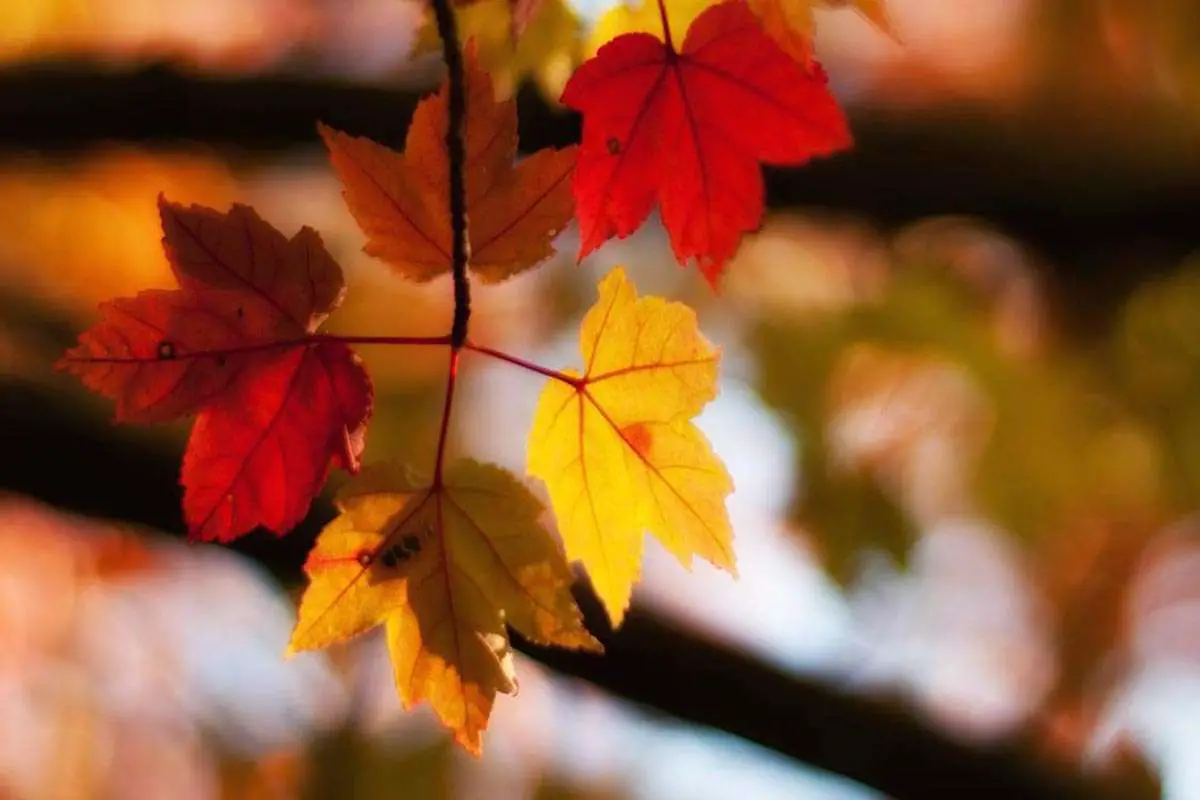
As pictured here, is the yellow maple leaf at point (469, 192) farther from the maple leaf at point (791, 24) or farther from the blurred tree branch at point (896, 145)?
the blurred tree branch at point (896, 145)

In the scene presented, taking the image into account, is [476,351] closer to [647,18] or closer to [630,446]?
[630,446]

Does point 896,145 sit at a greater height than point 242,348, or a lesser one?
greater

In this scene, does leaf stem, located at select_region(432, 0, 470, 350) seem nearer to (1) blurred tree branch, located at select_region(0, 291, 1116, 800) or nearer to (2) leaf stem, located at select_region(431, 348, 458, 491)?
(2) leaf stem, located at select_region(431, 348, 458, 491)

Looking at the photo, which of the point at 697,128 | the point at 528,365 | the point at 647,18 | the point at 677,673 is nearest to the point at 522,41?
the point at 647,18

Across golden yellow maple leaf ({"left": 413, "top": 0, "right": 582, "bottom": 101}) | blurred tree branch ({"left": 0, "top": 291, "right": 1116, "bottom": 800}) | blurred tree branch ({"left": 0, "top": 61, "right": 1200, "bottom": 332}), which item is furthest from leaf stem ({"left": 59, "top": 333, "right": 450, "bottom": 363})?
blurred tree branch ({"left": 0, "top": 61, "right": 1200, "bottom": 332})

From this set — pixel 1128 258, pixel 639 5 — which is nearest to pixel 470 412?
pixel 1128 258
